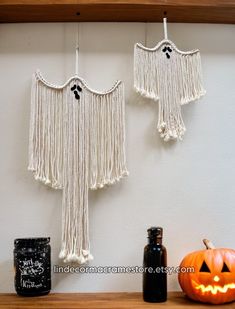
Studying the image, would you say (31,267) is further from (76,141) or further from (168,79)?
(168,79)

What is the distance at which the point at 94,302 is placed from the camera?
1.06 metres

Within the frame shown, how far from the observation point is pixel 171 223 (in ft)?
3.94

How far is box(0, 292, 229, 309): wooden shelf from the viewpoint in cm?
102

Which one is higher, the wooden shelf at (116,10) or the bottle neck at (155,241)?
the wooden shelf at (116,10)

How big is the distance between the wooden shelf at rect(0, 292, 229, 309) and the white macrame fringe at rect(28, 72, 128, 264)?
109 millimetres

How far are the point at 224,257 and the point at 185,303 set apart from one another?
16 cm

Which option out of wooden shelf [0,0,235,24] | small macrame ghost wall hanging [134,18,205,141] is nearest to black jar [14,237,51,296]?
small macrame ghost wall hanging [134,18,205,141]

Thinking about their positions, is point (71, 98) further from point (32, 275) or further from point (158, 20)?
point (32, 275)

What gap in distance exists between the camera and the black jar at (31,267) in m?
1.07

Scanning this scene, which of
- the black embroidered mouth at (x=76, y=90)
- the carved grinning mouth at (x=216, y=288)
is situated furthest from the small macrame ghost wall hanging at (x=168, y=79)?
the carved grinning mouth at (x=216, y=288)

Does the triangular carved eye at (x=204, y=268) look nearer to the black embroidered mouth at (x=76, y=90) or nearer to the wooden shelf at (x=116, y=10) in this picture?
the black embroidered mouth at (x=76, y=90)

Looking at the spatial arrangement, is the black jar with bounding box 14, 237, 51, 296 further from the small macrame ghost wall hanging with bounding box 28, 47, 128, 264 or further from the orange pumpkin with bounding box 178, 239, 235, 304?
the orange pumpkin with bounding box 178, 239, 235, 304

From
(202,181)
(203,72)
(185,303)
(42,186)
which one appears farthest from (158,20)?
(185,303)

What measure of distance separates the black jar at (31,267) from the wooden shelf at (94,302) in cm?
3
